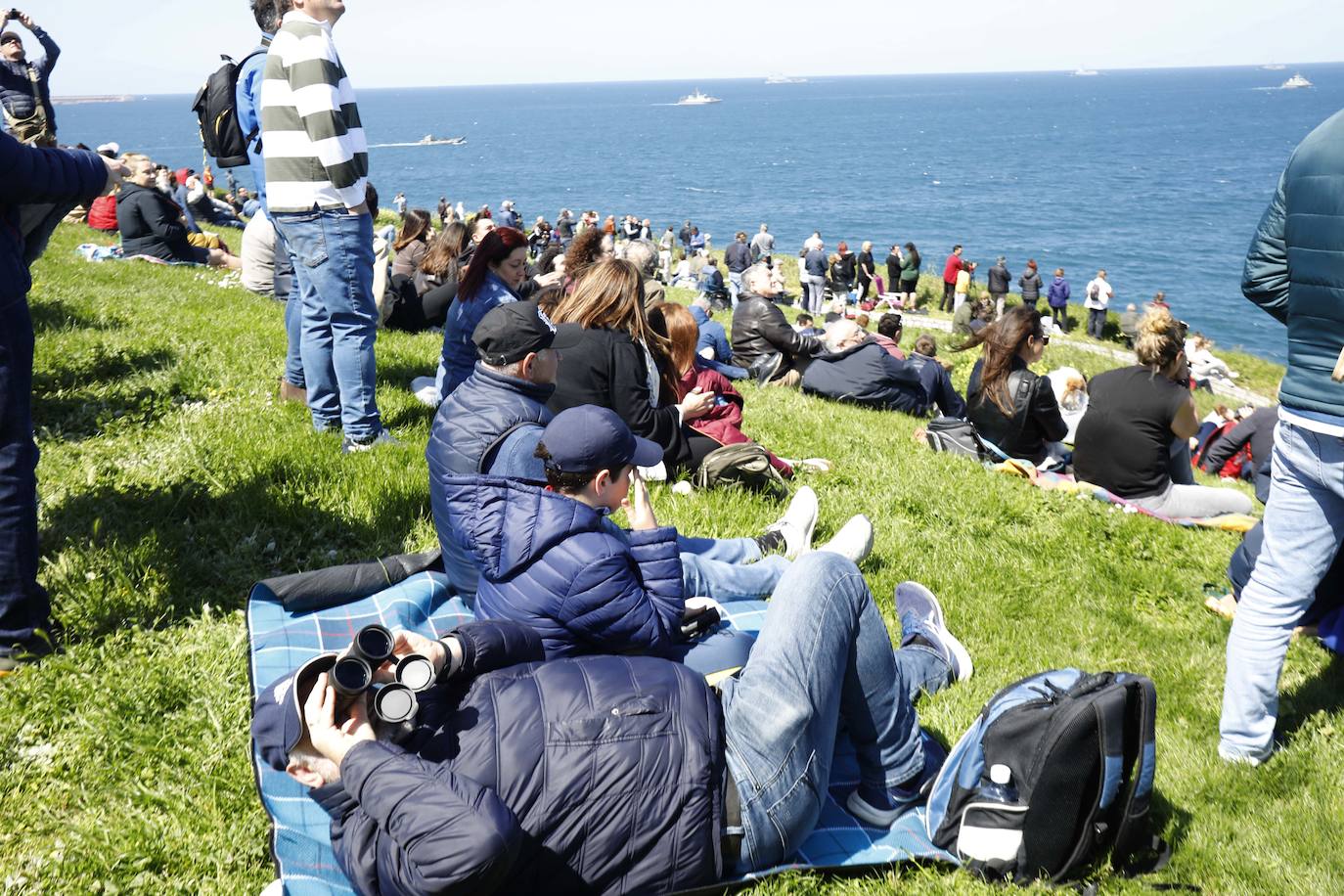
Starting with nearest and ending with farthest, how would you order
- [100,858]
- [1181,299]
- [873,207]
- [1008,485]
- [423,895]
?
[423,895]
[100,858]
[1008,485]
[1181,299]
[873,207]

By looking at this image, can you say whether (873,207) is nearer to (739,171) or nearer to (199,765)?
(739,171)

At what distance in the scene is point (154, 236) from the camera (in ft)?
42.4

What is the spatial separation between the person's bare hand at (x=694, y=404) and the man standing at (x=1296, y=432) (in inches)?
137

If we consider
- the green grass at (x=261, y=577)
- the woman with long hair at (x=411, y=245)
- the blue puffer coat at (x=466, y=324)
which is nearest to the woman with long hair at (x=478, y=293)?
the blue puffer coat at (x=466, y=324)

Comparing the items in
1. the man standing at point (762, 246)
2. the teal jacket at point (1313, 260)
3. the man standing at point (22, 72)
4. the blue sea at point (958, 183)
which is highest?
the man standing at point (22, 72)

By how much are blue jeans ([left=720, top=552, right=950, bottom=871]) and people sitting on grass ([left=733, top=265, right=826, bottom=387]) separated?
25.0 ft

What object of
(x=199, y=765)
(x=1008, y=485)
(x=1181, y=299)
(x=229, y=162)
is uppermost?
(x=229, y=162)

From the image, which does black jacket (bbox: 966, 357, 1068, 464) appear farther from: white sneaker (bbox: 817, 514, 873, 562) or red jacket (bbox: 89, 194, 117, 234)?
red jacket (bbox: 89, 194, 117, 234)

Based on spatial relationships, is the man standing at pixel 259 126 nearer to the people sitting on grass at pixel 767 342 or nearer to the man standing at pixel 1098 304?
the people sitting on grass at pixel 767 342

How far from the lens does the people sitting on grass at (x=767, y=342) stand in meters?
11.1

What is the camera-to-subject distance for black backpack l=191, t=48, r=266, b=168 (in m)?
6.64

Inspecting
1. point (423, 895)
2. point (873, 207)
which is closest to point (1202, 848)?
point (423, 895)

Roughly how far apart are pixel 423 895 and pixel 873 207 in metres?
86.0

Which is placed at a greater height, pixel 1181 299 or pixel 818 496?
pixel 818 496
